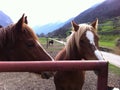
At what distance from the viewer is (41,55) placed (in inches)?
149

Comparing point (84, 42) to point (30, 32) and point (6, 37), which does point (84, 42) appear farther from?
point (6, 37)

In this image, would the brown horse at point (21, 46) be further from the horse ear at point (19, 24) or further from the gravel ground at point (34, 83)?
the gravel ground at point (34, 83)

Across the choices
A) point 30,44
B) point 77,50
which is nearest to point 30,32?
point 30,44

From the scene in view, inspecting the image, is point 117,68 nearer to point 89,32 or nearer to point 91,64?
point 89,32

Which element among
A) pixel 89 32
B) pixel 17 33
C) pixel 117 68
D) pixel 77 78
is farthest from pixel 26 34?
pixel 117 68

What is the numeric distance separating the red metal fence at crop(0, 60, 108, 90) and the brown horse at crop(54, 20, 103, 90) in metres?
2.56

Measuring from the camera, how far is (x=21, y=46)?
12.5ft

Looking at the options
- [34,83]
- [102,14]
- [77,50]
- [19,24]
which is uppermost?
[19,24]

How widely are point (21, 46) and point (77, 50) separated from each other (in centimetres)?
190

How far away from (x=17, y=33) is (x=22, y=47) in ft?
0.64

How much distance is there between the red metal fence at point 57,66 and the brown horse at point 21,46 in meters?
1.40

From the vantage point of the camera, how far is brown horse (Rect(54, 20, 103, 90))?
16.8 feet

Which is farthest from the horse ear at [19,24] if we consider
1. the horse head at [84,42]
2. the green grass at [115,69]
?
the green grass at [115,69]

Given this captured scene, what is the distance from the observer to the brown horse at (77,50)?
5125 millimetres
